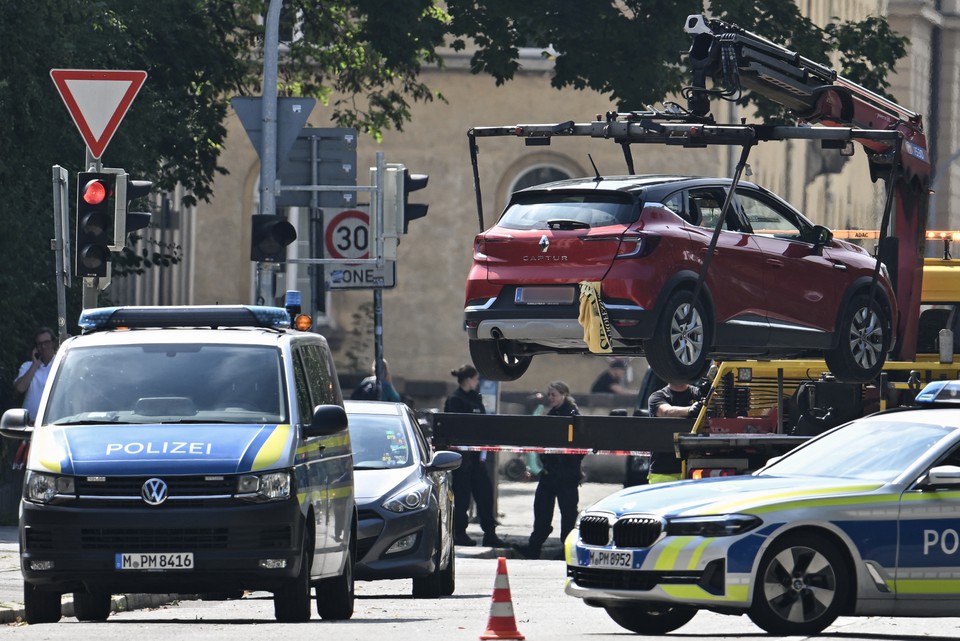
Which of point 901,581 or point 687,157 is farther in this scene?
point 687,157

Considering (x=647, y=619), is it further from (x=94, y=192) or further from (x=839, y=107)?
(x=94, y=192)

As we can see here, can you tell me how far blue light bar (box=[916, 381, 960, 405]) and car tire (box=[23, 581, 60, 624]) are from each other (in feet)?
18.3

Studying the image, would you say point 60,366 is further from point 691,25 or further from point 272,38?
point 272,38

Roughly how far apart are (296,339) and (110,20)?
13.2 metres

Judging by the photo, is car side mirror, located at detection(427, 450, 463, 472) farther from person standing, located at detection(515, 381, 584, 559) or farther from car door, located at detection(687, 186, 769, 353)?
person standing, located at detection(515, 381, 584, 559)

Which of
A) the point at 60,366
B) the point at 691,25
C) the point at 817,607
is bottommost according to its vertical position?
the point at 817,607

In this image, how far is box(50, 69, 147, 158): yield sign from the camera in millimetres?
17922

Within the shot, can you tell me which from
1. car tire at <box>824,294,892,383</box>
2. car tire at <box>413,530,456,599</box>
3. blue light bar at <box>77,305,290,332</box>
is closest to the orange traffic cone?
blue light bar at <box>77,305,290,332</box>

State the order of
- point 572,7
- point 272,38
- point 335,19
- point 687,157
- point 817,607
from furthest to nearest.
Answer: point 687,157 → point 335,19 → point 572,7 → point 272,38 → point 817,607

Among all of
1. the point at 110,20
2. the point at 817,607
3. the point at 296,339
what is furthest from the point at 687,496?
the point at 110,20

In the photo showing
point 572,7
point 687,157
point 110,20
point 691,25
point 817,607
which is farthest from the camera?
point 687,157

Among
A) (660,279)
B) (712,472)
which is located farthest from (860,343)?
(660,279)

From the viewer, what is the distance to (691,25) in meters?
18.5

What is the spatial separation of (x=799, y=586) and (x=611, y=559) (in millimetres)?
1107
